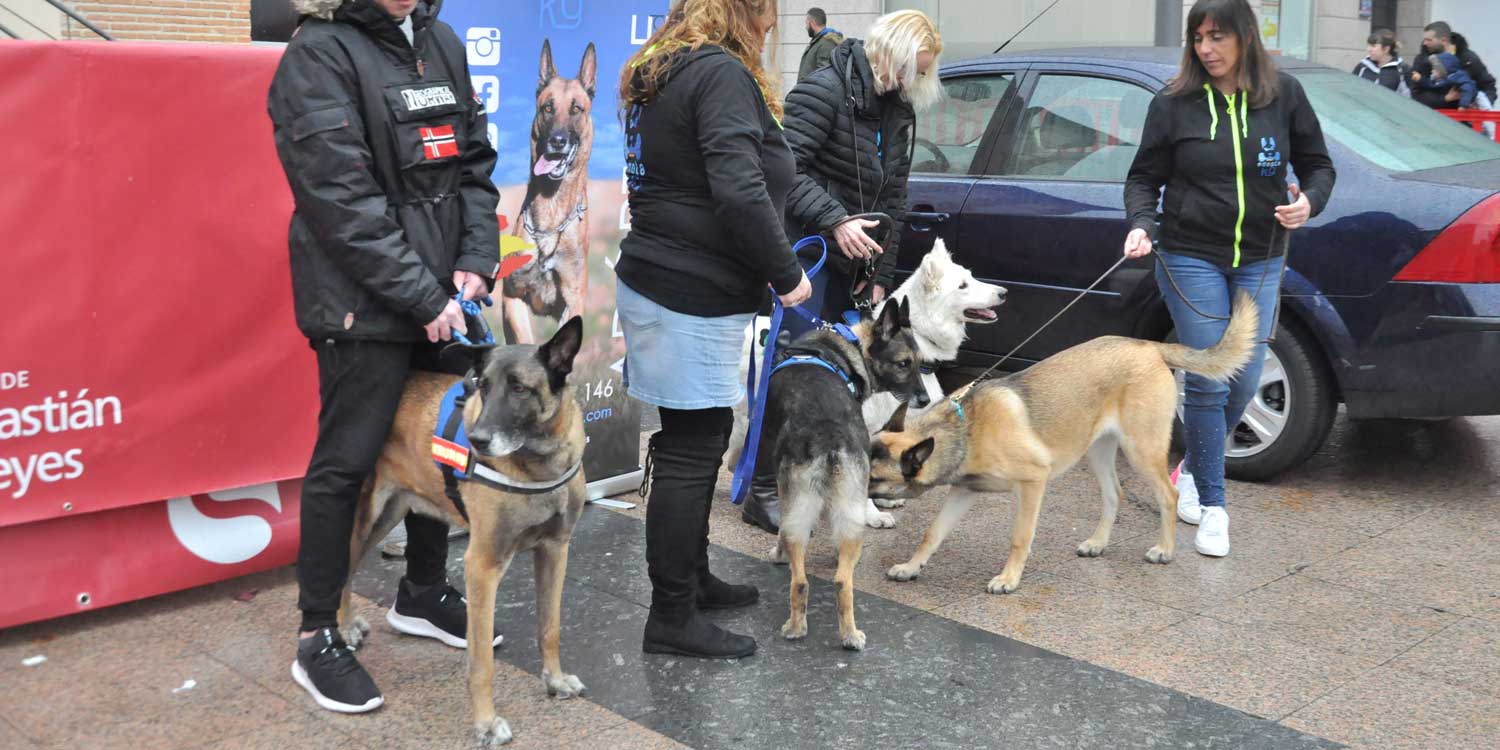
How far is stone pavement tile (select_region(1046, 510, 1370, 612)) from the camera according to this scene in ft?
15.4

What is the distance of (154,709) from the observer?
369 centimetres

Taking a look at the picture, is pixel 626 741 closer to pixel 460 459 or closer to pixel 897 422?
pixel 460 459

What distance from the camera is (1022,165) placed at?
6.54 meters

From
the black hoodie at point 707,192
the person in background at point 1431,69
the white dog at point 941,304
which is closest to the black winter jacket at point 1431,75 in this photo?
the person in background at point 1431,69

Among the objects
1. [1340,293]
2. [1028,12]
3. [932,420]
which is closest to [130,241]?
[932,420]

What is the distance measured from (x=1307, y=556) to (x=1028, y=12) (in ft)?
38.2

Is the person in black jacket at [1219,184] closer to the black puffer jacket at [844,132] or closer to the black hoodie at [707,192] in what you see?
the black puffer jacket at [844,132]

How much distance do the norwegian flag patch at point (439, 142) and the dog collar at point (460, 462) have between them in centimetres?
63

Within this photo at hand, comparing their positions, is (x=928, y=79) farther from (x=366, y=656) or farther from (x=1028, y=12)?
(x=1028, y=12)

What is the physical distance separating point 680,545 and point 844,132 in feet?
6.30

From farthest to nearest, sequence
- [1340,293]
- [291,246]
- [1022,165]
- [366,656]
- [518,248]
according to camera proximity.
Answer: [1022,165] → [1340,293] → [518,248] → [366,656] → [291,246]

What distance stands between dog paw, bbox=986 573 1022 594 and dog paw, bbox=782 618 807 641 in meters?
0.82

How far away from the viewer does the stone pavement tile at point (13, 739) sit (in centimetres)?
→ 347

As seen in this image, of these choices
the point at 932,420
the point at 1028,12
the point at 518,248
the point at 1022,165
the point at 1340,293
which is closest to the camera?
the point at 932,420
